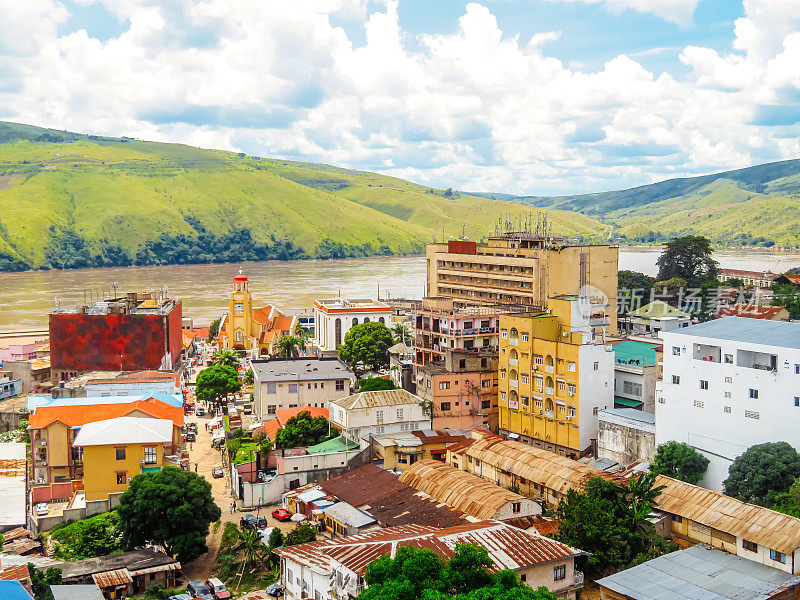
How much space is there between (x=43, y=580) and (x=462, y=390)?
1628 cm

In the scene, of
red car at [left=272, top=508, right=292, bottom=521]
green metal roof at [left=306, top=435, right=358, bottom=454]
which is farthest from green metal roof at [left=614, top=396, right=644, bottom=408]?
red car at [left=272, top=508, right=292, bottom=521]

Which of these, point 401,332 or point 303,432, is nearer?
point 303,432

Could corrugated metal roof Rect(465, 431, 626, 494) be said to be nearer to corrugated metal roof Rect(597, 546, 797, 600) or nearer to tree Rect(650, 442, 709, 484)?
tree Rect(650, 442, 709, 484)

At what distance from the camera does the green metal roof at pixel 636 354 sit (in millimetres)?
29719

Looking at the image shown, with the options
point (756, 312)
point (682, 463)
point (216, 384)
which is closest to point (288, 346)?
point (216, 384)

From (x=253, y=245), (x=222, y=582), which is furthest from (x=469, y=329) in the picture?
(x=253, y=245)

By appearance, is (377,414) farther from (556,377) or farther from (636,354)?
(636,354)

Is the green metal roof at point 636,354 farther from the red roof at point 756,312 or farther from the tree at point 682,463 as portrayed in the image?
the red roof at point 756,312

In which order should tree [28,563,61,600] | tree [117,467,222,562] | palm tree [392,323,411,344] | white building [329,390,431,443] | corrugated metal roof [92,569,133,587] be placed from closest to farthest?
tree [28,563,61,600]
corrugated metal roof [92,569,133,587]
tree [117,467,222,562]
white building [329,390,431,443]
palm tree [392,323,411,344]

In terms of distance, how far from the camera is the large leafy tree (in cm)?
1147

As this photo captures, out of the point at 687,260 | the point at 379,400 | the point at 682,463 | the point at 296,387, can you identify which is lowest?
the point at 682,463

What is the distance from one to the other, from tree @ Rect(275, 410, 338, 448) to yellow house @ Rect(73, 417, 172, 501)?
4411mm

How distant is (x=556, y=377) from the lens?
90.3 feet

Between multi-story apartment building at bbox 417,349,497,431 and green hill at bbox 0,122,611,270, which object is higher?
green hill at bbox 0,122,611,270
